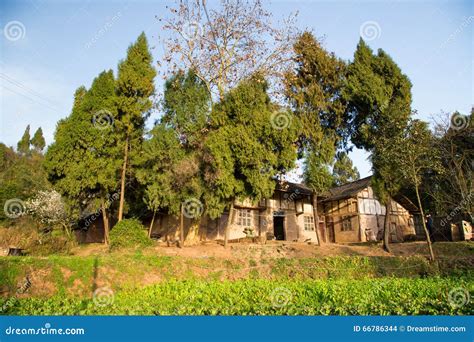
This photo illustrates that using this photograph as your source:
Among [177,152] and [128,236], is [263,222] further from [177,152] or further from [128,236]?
[128,236]

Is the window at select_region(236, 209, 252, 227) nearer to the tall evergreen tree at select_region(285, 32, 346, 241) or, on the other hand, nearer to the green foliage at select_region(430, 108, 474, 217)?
the tall evergreen tree at select_region(285, 32, 346, 241)

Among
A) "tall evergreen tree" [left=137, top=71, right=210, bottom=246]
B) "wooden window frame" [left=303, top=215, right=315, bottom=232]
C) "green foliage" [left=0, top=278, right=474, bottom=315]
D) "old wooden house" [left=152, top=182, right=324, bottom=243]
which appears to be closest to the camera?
"green foliage" [left=0, top=278, right=474, bottom=315]

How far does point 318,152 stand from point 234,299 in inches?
547

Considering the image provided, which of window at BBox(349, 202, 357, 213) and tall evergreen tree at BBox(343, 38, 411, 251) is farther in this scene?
window at BBox(349, 202, 357, 213)

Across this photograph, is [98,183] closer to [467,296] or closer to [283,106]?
[283,106]

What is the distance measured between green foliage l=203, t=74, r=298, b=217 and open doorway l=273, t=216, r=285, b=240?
364 inches

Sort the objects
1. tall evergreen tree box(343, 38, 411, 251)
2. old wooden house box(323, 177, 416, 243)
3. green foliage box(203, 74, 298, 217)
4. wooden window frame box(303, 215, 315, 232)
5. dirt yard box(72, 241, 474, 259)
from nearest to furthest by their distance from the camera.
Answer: dirt yard box(72, 241, 474, 259) < green foliage box(203, 74, 298, 217) < tall evergreen tree box(343, 38, 411, 251) < wooden window frame box(303, 215, 315, 232) < old wooden house box(323, 177, 416, 243)

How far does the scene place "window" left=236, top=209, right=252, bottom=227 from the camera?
24297 millimetres

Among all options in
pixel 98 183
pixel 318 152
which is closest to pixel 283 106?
pixel 318 152

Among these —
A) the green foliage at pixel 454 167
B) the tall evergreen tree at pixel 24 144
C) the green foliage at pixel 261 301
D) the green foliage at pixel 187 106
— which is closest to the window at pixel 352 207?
the green foliage at pixel 454 167

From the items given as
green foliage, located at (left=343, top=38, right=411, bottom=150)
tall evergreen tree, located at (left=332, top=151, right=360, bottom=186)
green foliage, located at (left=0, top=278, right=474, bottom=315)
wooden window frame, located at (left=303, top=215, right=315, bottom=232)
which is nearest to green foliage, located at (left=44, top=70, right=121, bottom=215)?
green foliage, located at (left=0, top=278, right=474, bottom=315)

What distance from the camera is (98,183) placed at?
19.5 metres

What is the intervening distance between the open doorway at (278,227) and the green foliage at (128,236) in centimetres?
1362

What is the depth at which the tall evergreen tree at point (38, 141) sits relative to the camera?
56.9 metres
